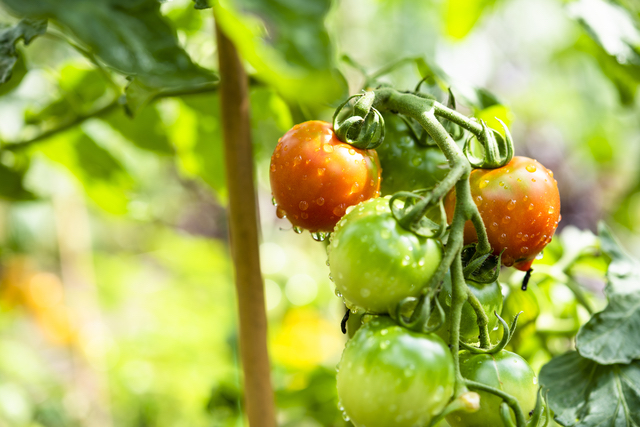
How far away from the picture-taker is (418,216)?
314 mm

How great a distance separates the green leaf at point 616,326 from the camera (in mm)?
476

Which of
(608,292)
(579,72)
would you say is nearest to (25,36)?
(608,292)

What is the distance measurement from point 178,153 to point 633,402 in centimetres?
71

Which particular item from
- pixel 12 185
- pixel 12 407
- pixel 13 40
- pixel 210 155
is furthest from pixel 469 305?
pixel 12 407

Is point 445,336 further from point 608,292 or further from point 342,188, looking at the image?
point 608,292

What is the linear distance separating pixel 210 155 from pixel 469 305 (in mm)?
571

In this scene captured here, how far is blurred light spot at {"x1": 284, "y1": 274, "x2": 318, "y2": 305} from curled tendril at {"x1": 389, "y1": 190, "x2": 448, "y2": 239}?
1.52 m

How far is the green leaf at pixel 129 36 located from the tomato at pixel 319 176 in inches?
3.5

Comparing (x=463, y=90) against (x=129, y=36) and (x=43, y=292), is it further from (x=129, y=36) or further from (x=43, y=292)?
(x=43, y=292)

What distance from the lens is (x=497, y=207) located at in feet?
1.22

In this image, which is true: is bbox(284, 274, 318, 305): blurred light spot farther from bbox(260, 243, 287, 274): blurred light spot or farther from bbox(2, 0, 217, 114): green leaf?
bbox(2, 0, 217, 114): green leaf

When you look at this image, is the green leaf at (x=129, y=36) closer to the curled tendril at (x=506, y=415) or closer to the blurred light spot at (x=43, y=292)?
the curled tendril at (x=506, y=415)

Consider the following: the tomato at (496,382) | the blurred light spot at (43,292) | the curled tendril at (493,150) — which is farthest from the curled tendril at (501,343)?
the blurred light spot at (43,292)

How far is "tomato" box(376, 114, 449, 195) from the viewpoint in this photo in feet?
1.46
